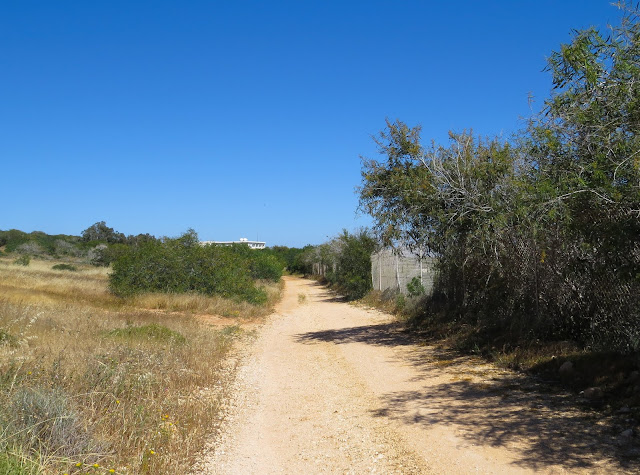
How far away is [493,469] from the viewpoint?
16.6 feet

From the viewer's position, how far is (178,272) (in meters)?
23.4

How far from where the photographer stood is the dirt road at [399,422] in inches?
212

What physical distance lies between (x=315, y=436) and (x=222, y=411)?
1.77m

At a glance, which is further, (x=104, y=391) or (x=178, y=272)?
(x=178, y=272)

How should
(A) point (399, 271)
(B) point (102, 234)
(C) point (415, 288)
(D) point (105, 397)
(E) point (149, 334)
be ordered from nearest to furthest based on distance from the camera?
(D) point (105, 397) < (E) point (149, 334) < (C) point (415, 288) < (A) point (399, 271) < (B) point (102, 234)

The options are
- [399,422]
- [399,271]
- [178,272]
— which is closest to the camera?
[399,422]

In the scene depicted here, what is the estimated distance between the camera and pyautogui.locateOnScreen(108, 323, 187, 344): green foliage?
1136 cm

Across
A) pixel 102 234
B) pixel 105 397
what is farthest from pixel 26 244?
pixel 105 397

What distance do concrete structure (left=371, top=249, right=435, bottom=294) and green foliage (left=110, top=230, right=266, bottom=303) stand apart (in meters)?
6.48

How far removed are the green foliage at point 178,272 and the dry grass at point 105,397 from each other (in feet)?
33.9

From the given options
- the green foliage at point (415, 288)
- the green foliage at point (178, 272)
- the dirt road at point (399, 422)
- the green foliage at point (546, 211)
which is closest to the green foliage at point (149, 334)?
the dirt road at point (399, 422)

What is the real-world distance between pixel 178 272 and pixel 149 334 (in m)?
11.7

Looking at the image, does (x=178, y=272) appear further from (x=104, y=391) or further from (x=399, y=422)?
(x=399, y=422)

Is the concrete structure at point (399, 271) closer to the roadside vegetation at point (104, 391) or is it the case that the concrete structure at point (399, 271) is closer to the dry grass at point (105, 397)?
the roadside vegetation at point (104, 391)
